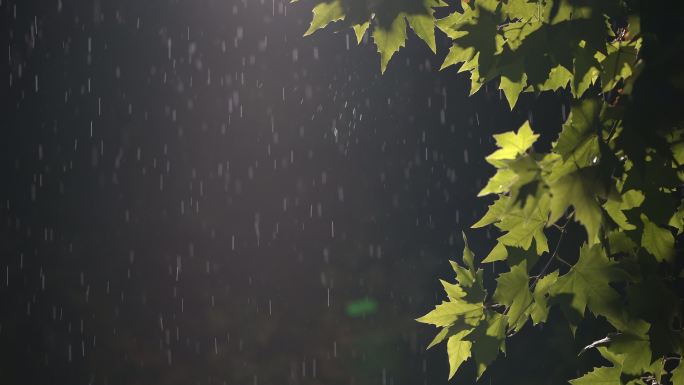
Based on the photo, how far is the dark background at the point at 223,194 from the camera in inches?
291

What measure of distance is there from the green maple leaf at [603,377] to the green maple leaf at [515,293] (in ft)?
0.98

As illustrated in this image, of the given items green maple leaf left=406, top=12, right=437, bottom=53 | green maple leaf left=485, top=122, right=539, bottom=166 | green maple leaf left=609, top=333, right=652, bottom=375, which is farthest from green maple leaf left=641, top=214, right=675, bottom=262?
green maple leaf left=406, top=12, right=437, bottom=53

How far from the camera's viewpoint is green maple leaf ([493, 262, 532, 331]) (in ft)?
4.54

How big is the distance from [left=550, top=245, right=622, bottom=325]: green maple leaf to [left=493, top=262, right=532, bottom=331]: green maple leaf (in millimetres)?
67

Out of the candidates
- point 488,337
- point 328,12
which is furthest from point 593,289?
point 328,12

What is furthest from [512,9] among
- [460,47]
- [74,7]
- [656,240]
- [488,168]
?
[74,7]

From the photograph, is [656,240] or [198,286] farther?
[198,286]

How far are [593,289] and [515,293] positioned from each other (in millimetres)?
166

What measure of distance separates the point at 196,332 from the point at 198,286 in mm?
574

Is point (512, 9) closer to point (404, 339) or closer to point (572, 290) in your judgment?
point (572, 290)

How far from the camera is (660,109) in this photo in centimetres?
106

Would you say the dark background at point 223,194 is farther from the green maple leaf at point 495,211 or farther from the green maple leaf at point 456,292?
the green maple leaf at point 495,211

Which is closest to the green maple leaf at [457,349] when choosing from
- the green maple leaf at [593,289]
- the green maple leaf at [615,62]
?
the green maple leaf at [593,289]

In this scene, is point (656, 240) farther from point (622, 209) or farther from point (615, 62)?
point (615, 62)
